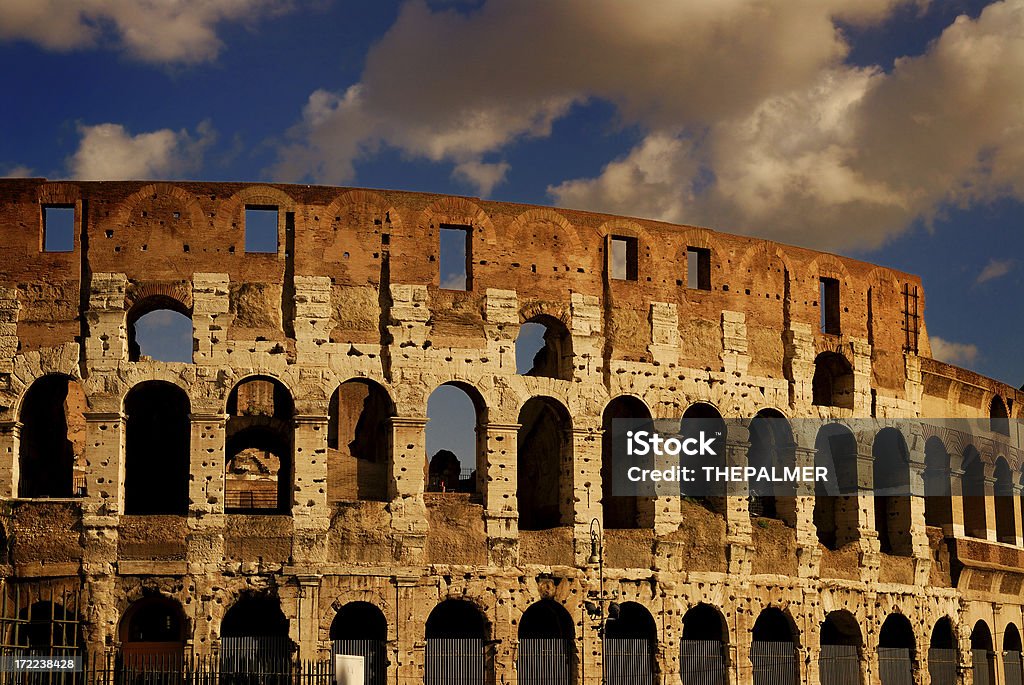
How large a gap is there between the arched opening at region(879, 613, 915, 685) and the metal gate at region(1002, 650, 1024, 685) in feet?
11.7

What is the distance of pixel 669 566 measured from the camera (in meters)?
30.5

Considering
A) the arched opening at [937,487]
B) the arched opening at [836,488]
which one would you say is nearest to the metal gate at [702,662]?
the arched opening at [836,488]

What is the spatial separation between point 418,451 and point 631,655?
5304mm

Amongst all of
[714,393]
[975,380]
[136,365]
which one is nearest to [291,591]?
[136,365]

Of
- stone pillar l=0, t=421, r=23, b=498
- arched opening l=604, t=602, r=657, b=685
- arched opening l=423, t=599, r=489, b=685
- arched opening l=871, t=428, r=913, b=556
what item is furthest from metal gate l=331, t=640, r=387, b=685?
arched opening l=871, t=428, r=913, b=556

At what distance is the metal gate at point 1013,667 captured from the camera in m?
37.0

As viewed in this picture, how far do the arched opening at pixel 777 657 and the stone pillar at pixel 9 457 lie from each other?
13.6 meters

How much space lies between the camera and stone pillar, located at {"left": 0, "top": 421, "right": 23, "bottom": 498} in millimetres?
27703

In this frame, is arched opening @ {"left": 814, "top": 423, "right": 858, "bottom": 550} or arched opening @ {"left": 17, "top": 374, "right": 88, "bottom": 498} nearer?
arched opening @ {"left": 17, "top": 374, "right": 88, "bottom": 498}

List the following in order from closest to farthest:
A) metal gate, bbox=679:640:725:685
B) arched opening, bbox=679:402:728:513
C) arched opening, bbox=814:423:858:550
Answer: metal gate, bbox=679:640:725:685, arched opening, bbox=679:402:728:513, arched opening, bbox=814:423:858:550

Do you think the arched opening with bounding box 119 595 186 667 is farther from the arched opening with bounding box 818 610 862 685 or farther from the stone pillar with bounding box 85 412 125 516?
the arched opening with bounding box 818 610 862 685

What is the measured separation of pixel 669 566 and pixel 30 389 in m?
11.6

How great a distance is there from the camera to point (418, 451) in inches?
1138

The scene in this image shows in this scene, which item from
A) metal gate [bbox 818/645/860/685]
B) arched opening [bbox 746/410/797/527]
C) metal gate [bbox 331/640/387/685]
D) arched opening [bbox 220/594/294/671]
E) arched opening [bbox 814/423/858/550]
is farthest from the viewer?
arched opening [bbox 814/423/858/550]
